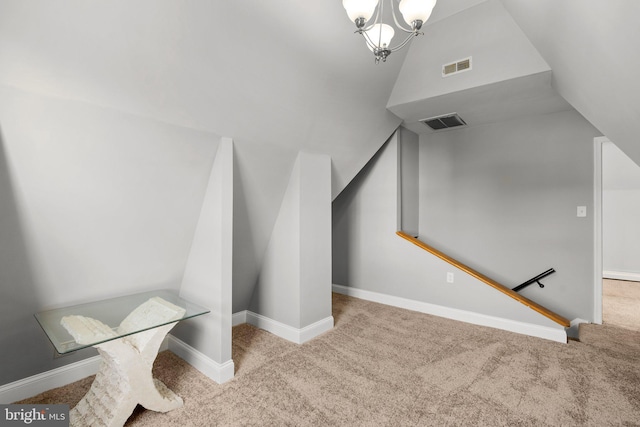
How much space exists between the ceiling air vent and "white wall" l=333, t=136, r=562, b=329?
46 cm

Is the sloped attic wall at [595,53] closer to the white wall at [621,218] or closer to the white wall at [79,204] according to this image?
the white wall at [79,204]

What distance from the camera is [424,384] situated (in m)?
2.00

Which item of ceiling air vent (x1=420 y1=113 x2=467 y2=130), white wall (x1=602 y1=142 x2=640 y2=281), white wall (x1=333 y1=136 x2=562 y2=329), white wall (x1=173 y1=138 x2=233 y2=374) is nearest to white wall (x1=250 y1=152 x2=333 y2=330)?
white wall (x1=173 y1=138 x2=233 y2=374)

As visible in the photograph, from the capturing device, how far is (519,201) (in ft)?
11.1

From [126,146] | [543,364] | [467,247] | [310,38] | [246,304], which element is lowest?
[543,364]

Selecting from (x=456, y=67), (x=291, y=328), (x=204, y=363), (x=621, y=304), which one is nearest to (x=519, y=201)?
(x=456, y=67)

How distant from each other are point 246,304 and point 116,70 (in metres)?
2.35

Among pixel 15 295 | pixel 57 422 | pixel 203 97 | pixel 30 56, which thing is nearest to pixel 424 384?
pixel 57 422

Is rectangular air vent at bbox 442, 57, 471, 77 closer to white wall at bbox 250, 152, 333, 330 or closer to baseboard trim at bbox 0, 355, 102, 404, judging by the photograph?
white wall at bbox 250, 152, 333, 330

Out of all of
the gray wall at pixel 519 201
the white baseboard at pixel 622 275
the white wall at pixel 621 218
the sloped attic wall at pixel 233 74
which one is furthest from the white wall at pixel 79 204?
the white baseboard at pixel 622 275

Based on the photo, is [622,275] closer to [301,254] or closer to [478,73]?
[478,73]

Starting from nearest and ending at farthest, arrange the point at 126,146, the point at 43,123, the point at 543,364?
1. the point at 43,123
2. the point at 126,146
3. the point at 543,364

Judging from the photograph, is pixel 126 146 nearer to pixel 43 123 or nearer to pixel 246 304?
pixel 43 123

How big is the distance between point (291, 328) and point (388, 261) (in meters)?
1.51
